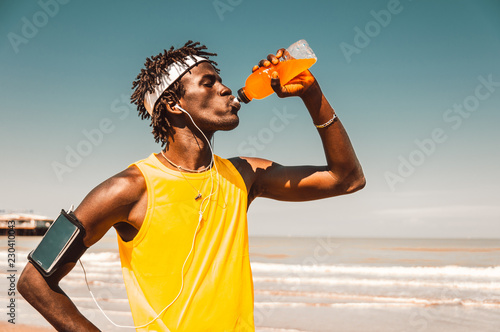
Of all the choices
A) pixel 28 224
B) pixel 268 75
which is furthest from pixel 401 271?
pixel 28 224

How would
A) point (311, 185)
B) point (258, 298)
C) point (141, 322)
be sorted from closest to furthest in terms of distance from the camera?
1. point (141, 322)
2. point (311, 185)
3. point (258, 298)

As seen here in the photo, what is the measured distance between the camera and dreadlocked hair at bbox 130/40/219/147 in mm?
2193

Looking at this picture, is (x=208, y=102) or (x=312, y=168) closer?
(x=208, y=102)

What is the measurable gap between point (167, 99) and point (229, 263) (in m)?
0.84

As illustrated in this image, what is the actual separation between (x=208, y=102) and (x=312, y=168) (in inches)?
26.5

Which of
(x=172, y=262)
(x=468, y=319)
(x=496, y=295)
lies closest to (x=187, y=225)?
(x=172, y=262)

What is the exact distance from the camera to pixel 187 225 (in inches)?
76.0

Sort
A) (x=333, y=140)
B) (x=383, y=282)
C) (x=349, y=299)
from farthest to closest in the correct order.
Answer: (x=383, y=282)
(x=349, y=299)
(x=333, y=140)

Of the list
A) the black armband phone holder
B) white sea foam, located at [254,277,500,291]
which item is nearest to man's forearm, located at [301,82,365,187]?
the black armband phone holder

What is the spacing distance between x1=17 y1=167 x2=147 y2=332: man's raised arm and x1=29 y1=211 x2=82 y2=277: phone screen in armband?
0.04 metres

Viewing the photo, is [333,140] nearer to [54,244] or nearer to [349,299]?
[54,244]

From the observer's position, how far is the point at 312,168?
2406 mm

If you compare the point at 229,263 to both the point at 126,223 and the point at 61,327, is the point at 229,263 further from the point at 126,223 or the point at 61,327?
the point at 61,327

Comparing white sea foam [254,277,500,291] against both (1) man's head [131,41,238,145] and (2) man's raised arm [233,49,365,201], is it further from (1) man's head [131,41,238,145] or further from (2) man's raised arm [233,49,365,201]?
(1) man's head [131,41,238,145]
